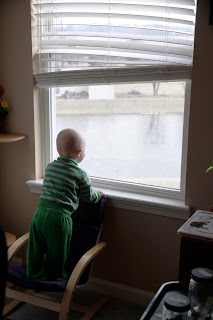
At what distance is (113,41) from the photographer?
2.39 metres

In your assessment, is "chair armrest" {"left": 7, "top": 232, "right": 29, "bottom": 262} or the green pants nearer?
the green pants

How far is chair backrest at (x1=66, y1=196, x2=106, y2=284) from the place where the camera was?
2.44 meters

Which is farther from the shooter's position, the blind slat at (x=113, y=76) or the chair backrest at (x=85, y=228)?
the chair backrest at (x=85, y=228)

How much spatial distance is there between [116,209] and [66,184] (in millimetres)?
450

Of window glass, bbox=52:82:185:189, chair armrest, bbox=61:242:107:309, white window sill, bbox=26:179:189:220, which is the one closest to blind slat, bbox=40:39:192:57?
window glass, bbox=52:82:185:189

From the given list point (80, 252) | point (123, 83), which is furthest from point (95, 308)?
point (123, 83)

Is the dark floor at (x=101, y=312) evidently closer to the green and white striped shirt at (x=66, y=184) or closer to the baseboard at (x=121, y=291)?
the baseboard at (x=121, y=291)

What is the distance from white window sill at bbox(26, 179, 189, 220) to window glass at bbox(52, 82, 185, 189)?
0.12 meters

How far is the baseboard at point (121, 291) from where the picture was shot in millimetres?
2533

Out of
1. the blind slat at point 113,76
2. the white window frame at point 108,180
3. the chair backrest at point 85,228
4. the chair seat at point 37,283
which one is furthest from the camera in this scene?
the chair backrest at point 85,228

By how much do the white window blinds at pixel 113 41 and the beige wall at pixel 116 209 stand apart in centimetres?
13

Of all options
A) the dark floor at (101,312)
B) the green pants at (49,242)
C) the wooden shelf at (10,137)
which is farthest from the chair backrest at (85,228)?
the wooden shelf at (10,137)

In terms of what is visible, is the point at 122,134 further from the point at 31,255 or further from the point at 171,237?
the point at 31,255

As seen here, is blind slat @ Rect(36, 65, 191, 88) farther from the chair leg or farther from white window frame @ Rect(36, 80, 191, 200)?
the chair leg
